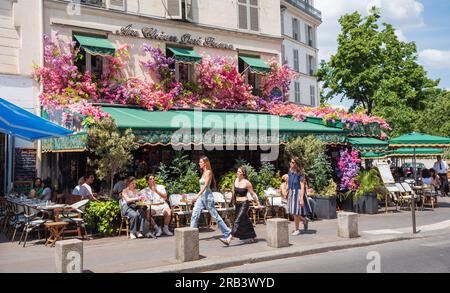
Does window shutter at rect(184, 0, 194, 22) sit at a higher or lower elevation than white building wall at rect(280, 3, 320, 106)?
lower

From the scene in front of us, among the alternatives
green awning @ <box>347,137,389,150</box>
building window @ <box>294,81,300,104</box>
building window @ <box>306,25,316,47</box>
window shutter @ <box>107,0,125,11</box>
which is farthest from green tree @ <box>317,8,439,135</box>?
window shutter @ <box>107,0,125,11</box>

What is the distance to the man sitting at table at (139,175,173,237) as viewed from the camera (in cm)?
1074

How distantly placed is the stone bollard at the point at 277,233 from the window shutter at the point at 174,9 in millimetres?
9910

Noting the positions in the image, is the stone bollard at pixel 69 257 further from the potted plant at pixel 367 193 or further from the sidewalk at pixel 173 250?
the potted plant at pixel 367 193

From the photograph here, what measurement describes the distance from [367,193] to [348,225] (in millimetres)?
4801

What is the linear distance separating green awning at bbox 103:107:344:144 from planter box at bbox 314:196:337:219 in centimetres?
216

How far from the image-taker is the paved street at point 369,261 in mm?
7043

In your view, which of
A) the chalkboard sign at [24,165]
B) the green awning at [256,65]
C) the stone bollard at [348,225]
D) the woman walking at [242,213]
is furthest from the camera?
the green awning at [256,65]

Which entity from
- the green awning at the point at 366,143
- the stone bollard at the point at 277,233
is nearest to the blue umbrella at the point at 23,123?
the stone bollard at the point at 277,233

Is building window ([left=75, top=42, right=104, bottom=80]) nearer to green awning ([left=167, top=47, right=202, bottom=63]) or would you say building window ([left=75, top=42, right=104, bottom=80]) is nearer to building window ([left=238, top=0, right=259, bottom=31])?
green awning ([left=167, top=47, right=202, bottom=63])
